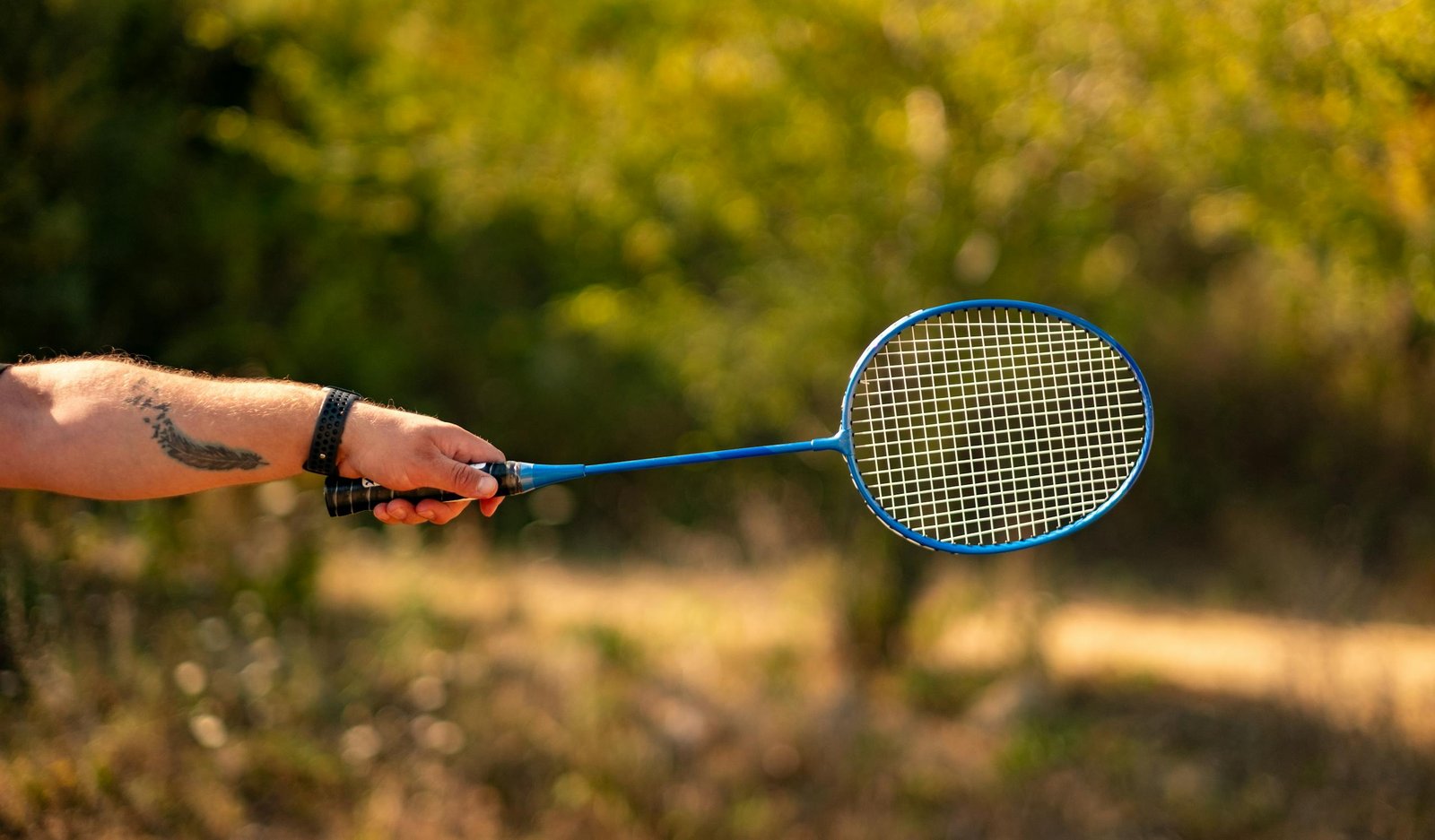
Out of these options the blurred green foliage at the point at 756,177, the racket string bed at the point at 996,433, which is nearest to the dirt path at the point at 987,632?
the blurred green foliage at the point at 756,177

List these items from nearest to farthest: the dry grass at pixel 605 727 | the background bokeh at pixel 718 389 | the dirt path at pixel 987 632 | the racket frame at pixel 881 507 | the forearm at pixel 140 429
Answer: the forearm at pixel 140 429 → the racket frame at pixel 881 507 → the dry grass at pixel 605 727 → the background bokeh at pixel 718 389 → the dirt path at pixel 987 632

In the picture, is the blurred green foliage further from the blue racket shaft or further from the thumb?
the thumb

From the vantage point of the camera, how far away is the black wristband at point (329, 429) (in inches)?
94.8

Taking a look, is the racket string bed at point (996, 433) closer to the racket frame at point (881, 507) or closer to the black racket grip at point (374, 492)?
the racket frame at point (881, 507)

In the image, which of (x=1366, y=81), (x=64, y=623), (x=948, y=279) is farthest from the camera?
(x=948, y=279)

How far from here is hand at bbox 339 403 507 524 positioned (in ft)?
7.79

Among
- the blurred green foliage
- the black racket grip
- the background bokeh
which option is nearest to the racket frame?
the black racket grip

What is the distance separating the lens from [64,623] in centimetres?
471

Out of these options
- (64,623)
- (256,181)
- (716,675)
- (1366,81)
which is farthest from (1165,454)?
(64,623)

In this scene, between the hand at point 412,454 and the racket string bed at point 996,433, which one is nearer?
the hand at point 412,454

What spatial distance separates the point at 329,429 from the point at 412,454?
0.59 feet

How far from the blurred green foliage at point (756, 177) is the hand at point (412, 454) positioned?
1.01 meters

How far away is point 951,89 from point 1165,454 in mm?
5840

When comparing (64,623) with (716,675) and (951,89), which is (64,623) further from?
(951,89)
